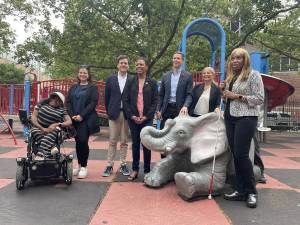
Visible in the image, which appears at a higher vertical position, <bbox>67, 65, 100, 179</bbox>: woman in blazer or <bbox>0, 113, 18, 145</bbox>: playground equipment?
<bbox>67, 65, 100, 179</bbox>: woman in blazer

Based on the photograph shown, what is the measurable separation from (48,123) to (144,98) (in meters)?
1.39

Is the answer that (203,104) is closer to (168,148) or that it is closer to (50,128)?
(168,148)

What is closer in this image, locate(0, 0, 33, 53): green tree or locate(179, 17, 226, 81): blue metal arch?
locate(179, 17, 226, 81): blue metal arch

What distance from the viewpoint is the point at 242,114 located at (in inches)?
166

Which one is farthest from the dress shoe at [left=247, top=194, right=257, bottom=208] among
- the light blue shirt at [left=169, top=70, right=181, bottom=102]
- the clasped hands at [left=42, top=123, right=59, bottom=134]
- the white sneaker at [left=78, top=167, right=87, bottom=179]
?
the clasped hands at [left=42, top=123, right=59, bottom=134]

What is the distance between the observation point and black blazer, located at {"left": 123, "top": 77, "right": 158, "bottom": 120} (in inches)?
207

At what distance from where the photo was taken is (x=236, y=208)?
13.6 ft

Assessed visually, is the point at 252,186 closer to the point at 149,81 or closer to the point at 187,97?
the point at 187,97

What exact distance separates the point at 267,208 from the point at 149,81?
Answer: 237cm

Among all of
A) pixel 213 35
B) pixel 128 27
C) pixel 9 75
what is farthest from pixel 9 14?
pixel 9 75

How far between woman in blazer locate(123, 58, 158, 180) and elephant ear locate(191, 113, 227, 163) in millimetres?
827

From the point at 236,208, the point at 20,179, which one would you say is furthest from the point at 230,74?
the point at 20,179

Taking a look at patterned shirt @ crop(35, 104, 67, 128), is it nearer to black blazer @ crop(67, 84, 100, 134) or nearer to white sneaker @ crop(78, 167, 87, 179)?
black blazer @ crop(67, 84, 100, 134)

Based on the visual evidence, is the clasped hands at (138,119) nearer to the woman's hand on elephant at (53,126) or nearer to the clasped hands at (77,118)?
the clasped hands at (77,118)
